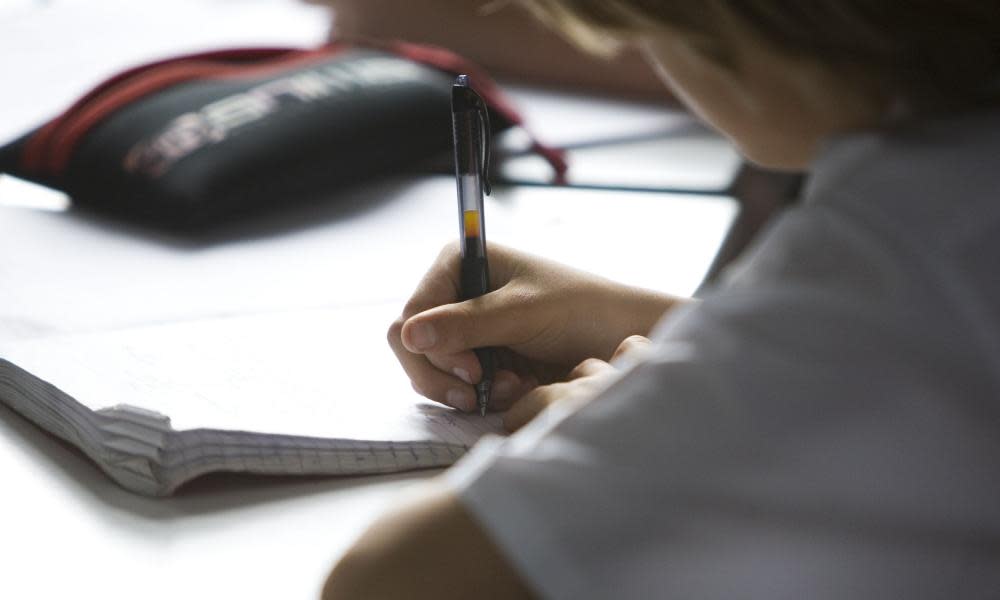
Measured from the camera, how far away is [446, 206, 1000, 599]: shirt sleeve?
1.40 feet

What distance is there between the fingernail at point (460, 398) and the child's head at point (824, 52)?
0.83ft

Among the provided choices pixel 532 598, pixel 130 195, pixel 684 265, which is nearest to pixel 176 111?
pixel 130 195

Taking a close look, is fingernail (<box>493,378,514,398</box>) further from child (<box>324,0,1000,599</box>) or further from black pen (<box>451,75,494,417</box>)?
child (<box>324,0,1000,599</box>)

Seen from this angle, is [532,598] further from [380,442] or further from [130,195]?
[130,195]

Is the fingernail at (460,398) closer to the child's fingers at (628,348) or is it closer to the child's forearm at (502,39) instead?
the child's fingers at (628,348)

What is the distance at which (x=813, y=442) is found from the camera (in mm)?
428

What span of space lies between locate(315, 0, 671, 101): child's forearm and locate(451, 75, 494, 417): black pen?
2.42ft

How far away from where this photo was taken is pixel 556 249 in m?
0.99

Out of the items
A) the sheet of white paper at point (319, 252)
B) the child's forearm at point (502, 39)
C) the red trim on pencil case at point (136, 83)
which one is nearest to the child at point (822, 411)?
the sheet of white paper at point (319, 252)

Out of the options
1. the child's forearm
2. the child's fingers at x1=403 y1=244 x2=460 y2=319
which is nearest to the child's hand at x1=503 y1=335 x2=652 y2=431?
the child's fingers at x1=403 y1=244 x2=460 y2=319

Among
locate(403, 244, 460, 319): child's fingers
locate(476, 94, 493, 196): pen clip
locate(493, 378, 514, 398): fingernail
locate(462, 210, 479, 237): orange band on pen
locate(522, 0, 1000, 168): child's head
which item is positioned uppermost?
locate(522, 0, 1000, 168): child's head

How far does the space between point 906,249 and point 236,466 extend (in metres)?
0.37

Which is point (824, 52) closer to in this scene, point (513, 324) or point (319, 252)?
point (513, 324)

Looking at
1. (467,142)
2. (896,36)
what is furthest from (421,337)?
(896,36)
